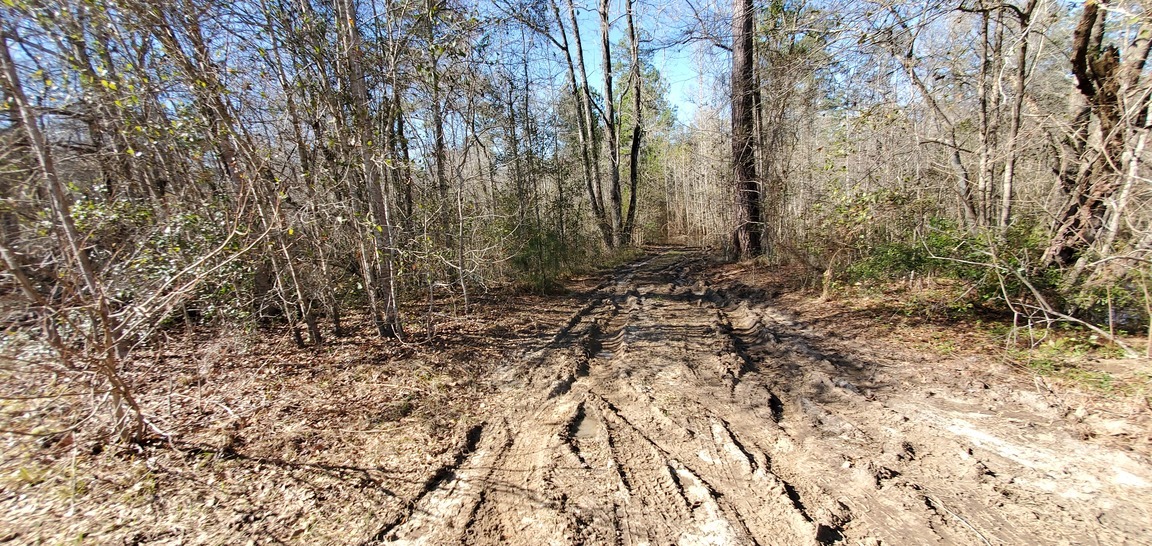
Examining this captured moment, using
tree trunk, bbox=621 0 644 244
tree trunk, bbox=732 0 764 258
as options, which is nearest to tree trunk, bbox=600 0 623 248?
tree trunk, bbox=621 0 644 244

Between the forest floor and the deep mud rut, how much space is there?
0.6 inches

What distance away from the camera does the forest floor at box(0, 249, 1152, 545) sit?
2410mm

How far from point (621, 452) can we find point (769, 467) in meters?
1.02

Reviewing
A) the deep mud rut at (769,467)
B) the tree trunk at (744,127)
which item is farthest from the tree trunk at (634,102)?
the deep mud rut at (769,467)

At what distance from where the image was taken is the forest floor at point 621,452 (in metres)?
2.41

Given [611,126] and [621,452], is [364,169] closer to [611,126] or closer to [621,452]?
[621,452]

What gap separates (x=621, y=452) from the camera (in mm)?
3211

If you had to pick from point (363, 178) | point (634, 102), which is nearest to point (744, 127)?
point (363, 178)

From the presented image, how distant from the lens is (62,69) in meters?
3.95

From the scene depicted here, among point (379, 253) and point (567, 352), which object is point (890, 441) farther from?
point (379, 253)

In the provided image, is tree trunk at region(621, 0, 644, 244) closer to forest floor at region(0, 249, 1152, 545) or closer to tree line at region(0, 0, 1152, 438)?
tree line at region(0, 0, 1152, 438)

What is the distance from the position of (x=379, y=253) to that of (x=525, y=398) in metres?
2.64

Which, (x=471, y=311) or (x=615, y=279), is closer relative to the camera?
(x=471, y=311)

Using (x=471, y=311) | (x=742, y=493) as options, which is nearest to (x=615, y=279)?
(x=471, y=311)
